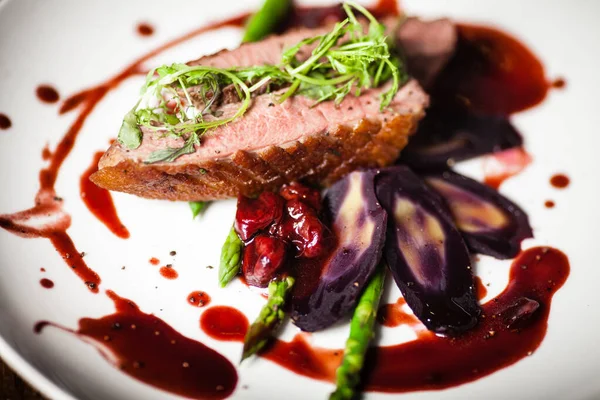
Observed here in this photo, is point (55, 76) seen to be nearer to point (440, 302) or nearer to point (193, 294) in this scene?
point (193, 294)

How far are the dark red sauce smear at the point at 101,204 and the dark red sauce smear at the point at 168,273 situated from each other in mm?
333

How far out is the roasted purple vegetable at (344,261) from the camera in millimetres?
3303

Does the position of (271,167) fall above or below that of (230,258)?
above

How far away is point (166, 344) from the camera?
3.29 m

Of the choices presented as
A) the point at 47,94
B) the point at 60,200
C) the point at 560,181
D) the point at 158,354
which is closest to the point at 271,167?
the point at 158,354

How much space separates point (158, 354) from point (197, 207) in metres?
0.97

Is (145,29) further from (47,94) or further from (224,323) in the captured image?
(224,323)

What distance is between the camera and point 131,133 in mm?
3506

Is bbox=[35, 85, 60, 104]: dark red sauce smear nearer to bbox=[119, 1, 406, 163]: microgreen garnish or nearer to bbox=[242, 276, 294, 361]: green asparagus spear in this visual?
bbox=[119, 1, 406, 163]: microgreen garnish

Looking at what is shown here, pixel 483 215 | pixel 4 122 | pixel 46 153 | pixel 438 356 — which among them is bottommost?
pixel 438 356

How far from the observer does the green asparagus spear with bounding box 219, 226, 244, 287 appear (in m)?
3.53

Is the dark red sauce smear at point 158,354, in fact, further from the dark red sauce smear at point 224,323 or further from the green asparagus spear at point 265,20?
the green asparagus spear at point 265,20

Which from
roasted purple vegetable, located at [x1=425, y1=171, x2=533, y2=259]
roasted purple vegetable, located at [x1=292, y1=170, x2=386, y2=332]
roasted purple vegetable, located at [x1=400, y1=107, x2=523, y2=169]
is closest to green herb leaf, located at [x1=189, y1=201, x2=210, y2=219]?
roasted purple vegetable, located at [x1=292, y1=170, x2=386, y2=332]

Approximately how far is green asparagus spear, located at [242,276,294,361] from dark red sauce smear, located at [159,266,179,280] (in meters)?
0.61
